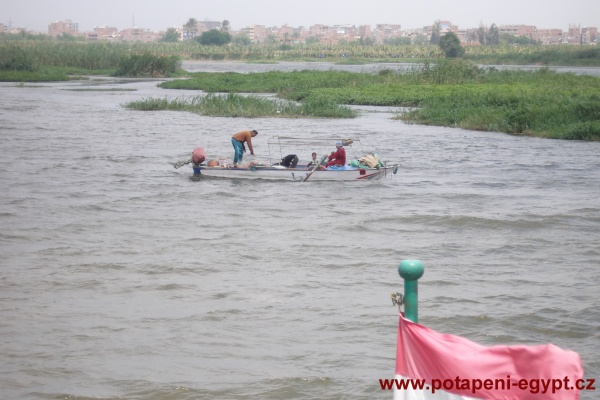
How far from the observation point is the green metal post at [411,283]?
12.7 ft

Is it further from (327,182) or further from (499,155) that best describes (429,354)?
(499,155)

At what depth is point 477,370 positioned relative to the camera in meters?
3.64

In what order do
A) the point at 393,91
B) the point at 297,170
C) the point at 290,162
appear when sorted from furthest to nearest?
1. the point at 393,91
2. the point at 290,162
3. the point at 297,170

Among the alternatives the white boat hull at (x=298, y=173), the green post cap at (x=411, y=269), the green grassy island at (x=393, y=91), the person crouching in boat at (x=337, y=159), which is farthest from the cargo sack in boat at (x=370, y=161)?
the green post cap at (x=411, y=269)

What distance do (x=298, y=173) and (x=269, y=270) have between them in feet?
27.0

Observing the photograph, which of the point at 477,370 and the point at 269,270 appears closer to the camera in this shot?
the point at 477,370

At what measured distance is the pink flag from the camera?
346 centimetres

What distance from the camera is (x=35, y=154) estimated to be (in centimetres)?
2756

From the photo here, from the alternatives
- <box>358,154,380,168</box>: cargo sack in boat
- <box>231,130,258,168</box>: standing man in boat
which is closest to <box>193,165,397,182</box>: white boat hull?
<box>358,154,380,168</box>: cargo sack in boat

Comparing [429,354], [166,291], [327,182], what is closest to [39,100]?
[327,182]

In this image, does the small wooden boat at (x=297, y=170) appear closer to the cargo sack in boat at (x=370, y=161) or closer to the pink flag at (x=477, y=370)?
the cargo sack in boat at (x=370, y=161)

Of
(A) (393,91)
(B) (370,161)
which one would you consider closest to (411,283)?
(B) (370,161)

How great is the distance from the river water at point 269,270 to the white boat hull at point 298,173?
231 mm

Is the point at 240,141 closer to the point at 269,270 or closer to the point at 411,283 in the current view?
the point at 269,270
